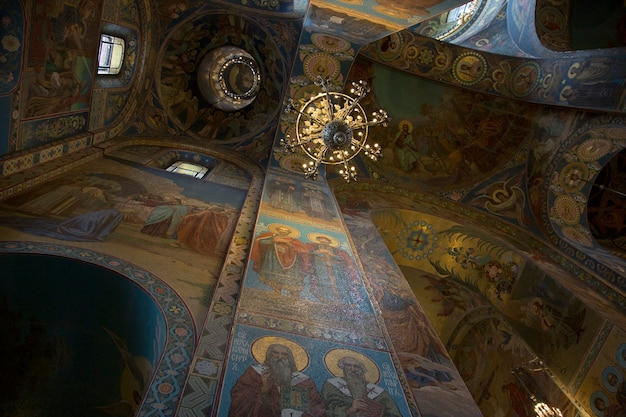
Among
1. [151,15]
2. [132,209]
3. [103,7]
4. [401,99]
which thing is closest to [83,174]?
[132,209]

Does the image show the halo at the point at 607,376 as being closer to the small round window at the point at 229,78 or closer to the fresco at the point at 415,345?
the fresco at the point at 415,345

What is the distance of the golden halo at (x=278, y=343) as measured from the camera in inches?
162

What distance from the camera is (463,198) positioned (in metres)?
10.8

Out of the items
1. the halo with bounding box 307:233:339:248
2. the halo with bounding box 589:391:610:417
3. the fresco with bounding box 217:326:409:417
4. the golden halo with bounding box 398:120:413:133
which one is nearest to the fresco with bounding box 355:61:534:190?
the golden halo with bounding box 398:120:413:133

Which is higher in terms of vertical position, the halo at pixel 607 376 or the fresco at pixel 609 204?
the fresco at pixel 609 204

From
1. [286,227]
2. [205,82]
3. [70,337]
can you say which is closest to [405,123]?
[205,82]

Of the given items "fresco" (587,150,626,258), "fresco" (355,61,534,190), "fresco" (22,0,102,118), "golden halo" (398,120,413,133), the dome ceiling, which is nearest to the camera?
"fresco" (22,0,102,118)

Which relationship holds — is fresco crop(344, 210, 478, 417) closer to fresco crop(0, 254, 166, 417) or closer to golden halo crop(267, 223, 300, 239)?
golden halo crop(267, 223, 300, 239)

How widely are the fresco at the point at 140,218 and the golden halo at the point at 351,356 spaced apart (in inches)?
58.4

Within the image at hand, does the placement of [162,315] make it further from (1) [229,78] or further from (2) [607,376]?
(1) [229,78]

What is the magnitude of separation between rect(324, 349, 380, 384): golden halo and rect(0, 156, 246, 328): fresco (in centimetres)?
148

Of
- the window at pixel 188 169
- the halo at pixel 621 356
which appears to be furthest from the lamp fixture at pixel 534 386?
the window at pixel 188 169

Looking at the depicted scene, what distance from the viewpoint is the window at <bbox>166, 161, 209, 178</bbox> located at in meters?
9.52

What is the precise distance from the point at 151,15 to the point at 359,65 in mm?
4815
